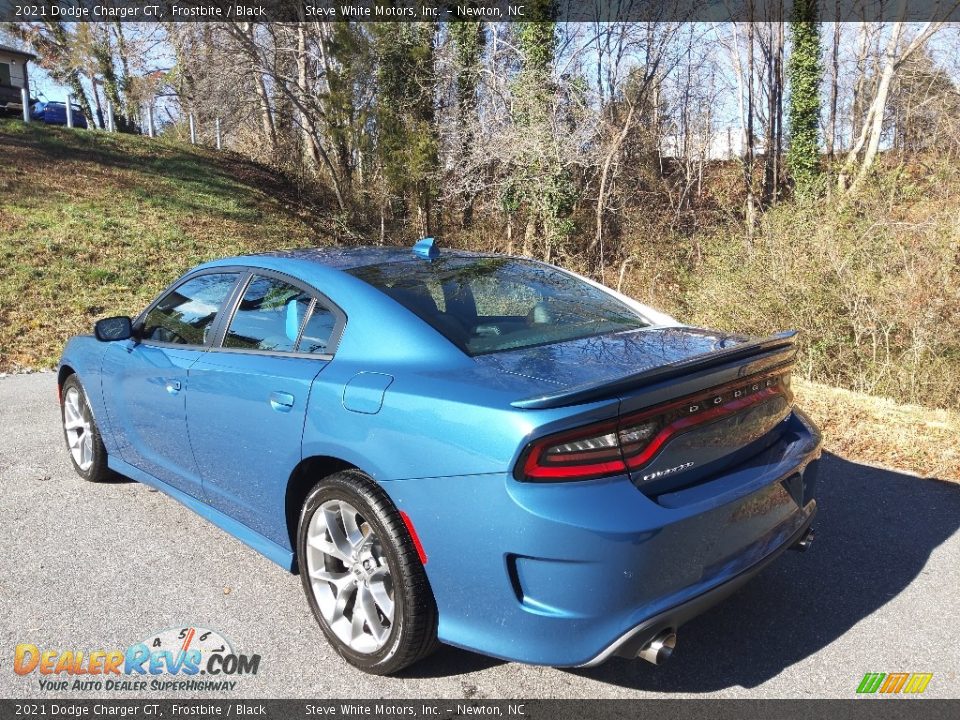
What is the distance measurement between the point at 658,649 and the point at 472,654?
2.70 ft

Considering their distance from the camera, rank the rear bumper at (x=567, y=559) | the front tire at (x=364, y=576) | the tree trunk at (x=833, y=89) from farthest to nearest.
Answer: the tree trunk at (x=833, y=89) → the front tire at (x=364, y=576) → the rear bumper at (x=567, y=559)

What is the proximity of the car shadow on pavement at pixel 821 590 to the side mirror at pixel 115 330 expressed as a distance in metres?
3.04

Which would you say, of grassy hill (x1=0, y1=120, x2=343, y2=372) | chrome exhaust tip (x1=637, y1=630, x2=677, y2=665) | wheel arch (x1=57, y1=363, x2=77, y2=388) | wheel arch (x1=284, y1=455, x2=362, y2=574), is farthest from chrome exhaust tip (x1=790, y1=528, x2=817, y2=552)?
grassy hill (x1=0, y1=120, x2=343, y2=372)

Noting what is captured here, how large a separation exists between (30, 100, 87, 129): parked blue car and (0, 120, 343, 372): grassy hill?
10.2m

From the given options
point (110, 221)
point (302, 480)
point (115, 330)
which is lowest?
point (302, 480)

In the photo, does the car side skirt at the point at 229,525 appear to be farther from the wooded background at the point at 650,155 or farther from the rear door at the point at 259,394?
the wooded background at the point at 650,155

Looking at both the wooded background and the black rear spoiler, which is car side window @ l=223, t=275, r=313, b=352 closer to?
the black rear spoiler

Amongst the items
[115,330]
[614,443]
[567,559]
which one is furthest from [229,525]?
[614,443]

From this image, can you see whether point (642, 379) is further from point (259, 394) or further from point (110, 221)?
point (110, 221)

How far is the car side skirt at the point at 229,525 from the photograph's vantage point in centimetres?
313

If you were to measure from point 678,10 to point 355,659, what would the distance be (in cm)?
1884

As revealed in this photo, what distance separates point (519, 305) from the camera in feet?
10.8

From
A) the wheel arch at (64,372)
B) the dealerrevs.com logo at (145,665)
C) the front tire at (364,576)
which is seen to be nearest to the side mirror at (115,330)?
the wheel arch at (64,372)

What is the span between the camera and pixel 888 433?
5.35 metres
